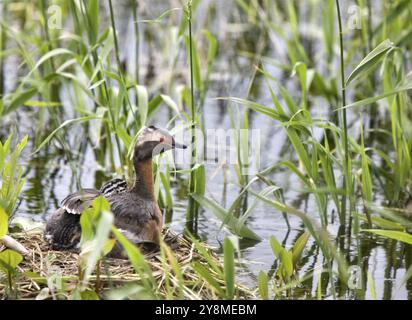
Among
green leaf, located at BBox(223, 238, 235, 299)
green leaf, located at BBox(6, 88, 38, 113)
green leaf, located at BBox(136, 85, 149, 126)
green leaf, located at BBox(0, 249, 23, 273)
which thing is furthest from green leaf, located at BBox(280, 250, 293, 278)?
green leaf, located at BBox(6, 88, 38, 113)

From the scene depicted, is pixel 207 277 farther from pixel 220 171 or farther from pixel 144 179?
pixel 220 171

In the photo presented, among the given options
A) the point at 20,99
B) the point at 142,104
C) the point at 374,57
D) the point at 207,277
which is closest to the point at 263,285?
the point at 207,277

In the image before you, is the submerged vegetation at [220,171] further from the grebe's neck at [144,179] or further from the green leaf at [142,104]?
the grebe's neck at [144,179]

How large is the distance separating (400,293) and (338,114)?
2.24 meters

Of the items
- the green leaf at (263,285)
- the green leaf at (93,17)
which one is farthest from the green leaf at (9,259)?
the green leaf at (93,17)

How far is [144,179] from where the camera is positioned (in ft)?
18.0

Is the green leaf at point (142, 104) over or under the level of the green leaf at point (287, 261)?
over

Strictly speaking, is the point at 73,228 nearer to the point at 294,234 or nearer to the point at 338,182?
the point at 294,234

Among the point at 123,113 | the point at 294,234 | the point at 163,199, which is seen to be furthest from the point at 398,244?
the point at 123,113

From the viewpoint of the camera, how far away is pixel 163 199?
6.32m

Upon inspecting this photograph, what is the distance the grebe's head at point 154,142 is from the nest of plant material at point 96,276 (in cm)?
54

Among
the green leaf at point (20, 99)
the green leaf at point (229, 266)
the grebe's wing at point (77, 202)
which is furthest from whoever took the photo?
the green leaf at point (20, 99)

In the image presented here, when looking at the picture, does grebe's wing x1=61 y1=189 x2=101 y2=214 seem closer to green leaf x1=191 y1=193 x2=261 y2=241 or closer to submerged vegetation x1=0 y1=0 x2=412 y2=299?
submerged vegetation x1=0 y1=0 x2=412 y2=299

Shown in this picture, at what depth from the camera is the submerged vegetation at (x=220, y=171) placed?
15.8 ft
